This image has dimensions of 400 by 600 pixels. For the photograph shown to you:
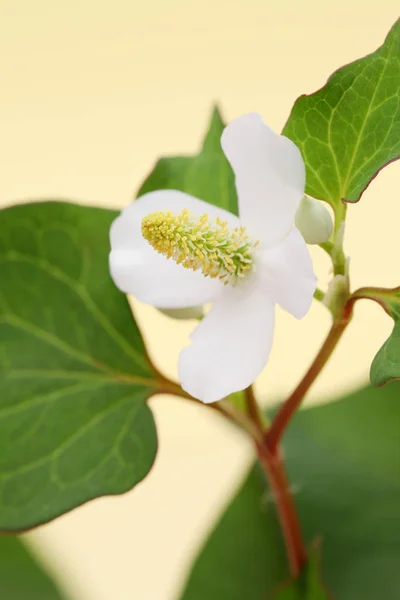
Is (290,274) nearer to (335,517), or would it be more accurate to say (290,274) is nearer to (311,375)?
(311,375)

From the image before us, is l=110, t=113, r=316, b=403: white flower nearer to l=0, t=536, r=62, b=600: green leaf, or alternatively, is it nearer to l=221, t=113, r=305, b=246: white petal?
l=221, t=113, r=305, b=246: white petal

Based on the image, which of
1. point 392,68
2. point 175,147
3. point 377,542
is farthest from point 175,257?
point 175,147

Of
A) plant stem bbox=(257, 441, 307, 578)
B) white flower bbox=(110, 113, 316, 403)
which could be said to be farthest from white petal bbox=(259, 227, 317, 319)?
plant stem bbox=(257, 441, 307, 578)

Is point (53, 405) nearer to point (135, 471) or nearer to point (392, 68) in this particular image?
point (135, 471)

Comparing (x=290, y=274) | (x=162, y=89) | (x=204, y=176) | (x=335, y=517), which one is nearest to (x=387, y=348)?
(x=290, y=274)

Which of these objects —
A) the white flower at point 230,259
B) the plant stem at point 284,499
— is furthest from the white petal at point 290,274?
the plant stem at point 284,499
